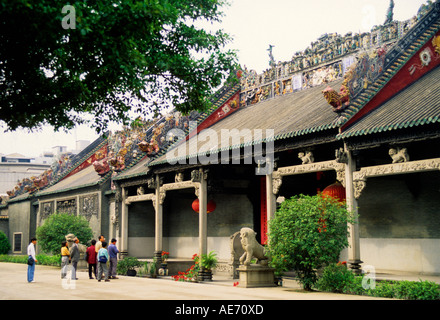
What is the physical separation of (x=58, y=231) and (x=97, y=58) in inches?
586

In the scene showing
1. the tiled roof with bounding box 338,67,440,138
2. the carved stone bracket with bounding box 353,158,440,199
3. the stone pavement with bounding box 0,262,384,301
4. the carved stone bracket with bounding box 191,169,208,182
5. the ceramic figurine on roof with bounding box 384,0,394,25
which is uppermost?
the ceramic figurine on roof with bounding box 384,0,394,25

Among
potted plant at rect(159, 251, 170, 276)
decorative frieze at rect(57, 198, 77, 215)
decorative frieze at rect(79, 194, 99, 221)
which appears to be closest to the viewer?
potted plant at rect(159, 251, 170, 276)

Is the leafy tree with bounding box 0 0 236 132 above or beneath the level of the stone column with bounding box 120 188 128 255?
above

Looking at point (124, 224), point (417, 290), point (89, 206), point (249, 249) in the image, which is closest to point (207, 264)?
point (249, 249)

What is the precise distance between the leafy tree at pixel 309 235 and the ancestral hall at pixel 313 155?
707 millimetres

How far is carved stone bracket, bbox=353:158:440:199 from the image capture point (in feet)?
36.6

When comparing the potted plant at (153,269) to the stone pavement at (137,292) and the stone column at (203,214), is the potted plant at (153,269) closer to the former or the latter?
the stone column at (203,214)

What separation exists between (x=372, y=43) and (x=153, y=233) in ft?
41.9

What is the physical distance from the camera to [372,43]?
15656 millimetres

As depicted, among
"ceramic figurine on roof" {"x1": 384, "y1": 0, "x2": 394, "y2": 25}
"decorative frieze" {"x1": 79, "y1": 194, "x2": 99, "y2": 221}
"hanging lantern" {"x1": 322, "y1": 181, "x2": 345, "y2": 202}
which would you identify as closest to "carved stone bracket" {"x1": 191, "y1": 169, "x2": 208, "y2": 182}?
"hanging lantern" {"x1": 322, "y1": 181, "x2": 345, "y2": 202}

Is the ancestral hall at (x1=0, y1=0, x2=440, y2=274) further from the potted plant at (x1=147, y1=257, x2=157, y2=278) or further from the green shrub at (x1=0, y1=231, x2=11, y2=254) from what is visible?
the green shrub at (x1=0, y1=231, x2=11, y2=254)

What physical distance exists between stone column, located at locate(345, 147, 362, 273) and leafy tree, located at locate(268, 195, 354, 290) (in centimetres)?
30

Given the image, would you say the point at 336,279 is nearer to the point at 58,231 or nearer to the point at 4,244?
the point at 58,231

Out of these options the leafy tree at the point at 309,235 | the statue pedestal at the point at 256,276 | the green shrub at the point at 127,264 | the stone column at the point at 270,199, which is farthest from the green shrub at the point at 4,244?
the leafy tree at the point at 309,235
